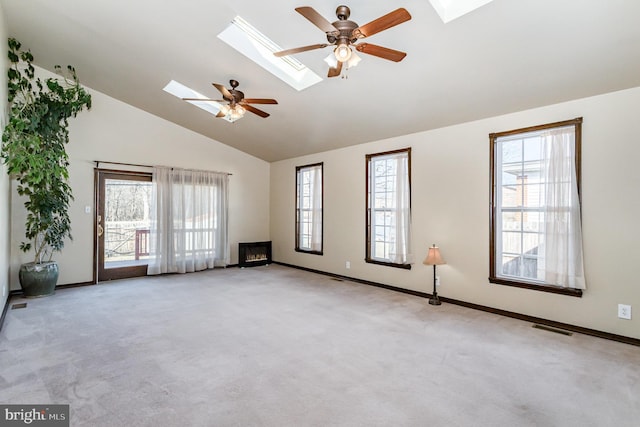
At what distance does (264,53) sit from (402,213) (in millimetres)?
3183

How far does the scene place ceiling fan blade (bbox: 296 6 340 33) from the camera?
2320 mm

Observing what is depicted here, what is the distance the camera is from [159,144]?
6.59 meters

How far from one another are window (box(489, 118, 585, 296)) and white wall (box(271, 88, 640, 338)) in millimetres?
100

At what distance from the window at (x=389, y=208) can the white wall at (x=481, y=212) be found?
5.4 inches

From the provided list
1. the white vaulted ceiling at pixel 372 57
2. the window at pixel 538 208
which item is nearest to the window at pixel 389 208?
the white vaulted ceiling at pixel 372 57

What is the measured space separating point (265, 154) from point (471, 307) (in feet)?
18.0

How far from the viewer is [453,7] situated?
9.34ft

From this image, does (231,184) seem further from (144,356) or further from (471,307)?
(471,307)

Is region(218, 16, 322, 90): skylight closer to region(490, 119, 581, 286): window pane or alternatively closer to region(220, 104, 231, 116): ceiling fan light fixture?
region(220, 104, 231, 116): ceiling fan light fixture

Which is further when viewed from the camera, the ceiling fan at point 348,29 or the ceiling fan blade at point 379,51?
the ceiling fan blade at point 379,51

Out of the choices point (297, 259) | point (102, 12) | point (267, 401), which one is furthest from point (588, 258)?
point (102, 12)

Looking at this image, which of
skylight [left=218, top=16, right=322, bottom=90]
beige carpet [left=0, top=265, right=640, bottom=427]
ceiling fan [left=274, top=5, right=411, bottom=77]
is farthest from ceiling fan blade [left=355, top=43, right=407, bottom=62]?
beige carpet [left=0, top=265, right=640, bottom=427]

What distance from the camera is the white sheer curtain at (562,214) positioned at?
360 cm

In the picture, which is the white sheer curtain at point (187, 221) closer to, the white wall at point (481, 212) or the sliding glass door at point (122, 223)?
the sliding glass door at point (122, 223)
